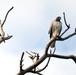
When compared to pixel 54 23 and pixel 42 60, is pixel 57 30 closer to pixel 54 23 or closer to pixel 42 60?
pixel 54 23

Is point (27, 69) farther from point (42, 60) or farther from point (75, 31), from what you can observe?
point (75, 31)

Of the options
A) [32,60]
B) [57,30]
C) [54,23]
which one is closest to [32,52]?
[32,60]

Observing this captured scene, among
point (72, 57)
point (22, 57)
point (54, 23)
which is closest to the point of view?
point (22, 57)

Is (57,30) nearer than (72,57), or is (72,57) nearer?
(72,57)

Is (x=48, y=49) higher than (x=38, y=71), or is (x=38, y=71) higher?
(x=48, y=49)

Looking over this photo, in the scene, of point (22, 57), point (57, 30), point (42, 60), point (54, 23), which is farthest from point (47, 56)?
point (54, 23)

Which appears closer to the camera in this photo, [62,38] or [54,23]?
[62,38]

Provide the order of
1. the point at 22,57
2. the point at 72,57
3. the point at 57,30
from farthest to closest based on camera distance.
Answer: the point at 57,30 → the point at 72,57 → the point at 22,57

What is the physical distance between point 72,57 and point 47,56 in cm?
61

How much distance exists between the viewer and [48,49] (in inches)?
310

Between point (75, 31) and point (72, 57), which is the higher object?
point (75, 31)

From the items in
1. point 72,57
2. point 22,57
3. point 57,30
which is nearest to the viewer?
point 22,57

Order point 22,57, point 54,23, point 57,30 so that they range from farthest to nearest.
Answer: point 54,23
point 57,30
point 22,57

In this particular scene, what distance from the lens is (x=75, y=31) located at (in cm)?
799
